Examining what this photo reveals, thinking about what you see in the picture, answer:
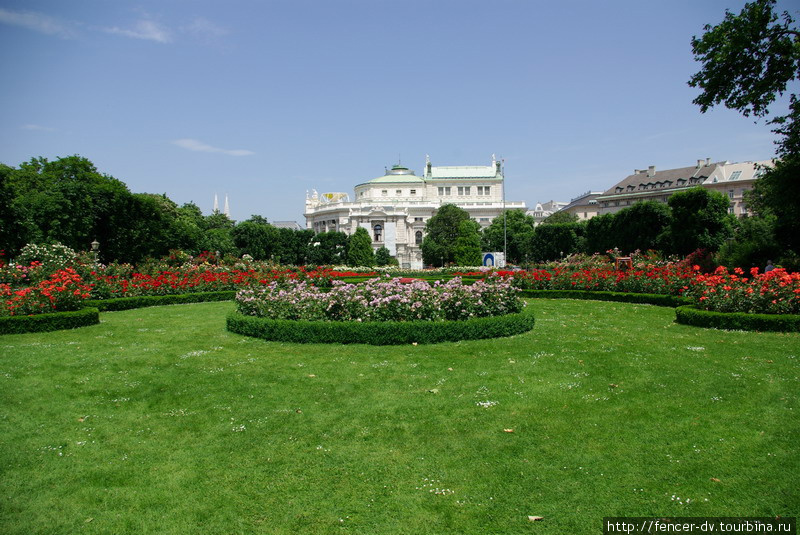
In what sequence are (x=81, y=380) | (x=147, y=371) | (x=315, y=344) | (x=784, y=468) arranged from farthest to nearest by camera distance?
(x=315, y=344)
(x=147, y=371)
(x=81, y=380)
(x=784, y=468)

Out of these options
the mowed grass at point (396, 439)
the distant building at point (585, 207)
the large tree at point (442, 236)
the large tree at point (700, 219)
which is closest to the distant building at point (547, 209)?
the distant building at point (585, 207)

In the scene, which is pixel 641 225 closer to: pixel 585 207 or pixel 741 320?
pixel 741 320

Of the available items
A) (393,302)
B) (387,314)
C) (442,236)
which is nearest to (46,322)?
(387,314)

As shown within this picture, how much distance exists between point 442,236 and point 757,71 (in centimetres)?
4135

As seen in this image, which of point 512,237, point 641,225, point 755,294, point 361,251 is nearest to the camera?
point 755,294

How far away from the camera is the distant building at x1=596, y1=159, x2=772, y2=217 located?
213 feet

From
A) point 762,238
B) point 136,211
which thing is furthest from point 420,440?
point 136,211

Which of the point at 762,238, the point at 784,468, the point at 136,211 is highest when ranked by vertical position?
the point at 136,211

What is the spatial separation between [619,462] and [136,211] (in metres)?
30.9

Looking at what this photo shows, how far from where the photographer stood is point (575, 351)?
9297 millimetres

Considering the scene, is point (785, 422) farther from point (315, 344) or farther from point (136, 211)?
point (136, 211)

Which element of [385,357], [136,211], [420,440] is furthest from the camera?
[136,211]

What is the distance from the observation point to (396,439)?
17.8 feet

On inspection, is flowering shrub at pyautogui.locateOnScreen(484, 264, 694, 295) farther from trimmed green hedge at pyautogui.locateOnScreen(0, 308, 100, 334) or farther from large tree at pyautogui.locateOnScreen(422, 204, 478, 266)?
large tree at pyautogui.locateOnScreen(422, 204, 478, 266)
